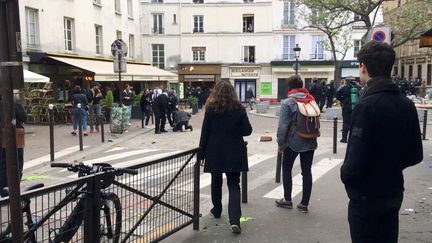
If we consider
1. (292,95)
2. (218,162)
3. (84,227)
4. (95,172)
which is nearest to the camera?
(84,227)

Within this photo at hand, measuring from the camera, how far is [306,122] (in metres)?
5.61

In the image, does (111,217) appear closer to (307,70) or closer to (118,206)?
(118,206)

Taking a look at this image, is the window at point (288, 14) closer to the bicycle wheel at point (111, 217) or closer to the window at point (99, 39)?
the window at point (99, 39)

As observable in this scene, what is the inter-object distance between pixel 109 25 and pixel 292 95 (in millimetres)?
23579

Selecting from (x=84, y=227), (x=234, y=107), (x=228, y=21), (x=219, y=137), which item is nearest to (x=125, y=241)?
(x=84, y=227)

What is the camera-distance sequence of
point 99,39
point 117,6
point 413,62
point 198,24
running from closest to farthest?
1. point 99,39
2. point 117,6
3. point 198,24
4. point 413,62

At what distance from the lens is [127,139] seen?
14.5 meters

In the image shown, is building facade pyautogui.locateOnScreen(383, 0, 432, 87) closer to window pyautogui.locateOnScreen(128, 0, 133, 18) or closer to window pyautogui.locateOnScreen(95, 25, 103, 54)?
window pyautogui.locateOnScreen(128, 0, 133, 18)

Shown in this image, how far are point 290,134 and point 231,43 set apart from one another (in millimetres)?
37969

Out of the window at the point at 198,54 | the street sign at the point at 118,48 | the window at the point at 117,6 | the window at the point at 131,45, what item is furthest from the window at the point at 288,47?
the street sign at the point at 118,48

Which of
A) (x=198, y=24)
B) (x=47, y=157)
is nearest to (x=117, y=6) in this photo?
(x=198, y=24)

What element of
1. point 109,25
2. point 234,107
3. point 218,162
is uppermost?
point 109,25

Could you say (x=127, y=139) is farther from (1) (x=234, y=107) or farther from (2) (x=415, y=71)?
(2) (x=415, y=71)

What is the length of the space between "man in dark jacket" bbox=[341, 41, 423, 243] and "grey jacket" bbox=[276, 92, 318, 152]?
8.39ft
